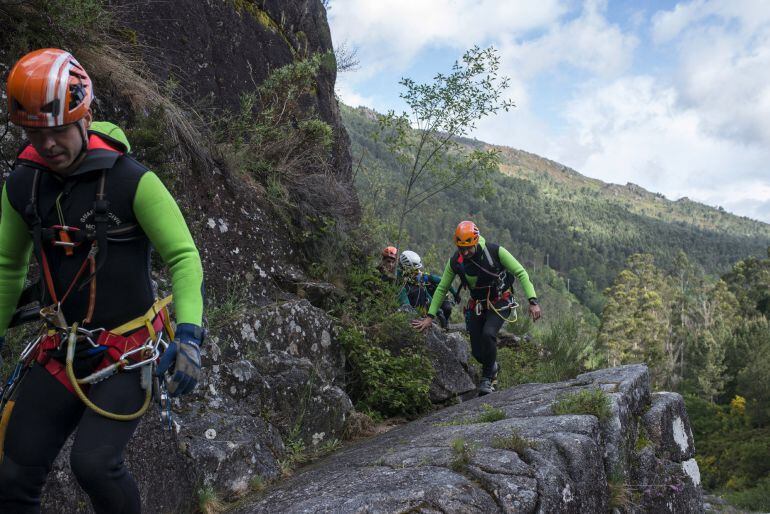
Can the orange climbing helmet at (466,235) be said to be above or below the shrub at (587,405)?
above

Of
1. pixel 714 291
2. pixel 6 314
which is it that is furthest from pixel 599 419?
pixel 714 291

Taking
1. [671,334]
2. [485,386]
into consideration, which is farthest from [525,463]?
[671,334]

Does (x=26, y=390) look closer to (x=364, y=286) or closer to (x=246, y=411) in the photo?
(x=246, y=411)

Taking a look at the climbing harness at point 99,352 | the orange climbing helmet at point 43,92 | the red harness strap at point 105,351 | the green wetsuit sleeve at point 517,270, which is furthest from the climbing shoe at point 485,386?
the orange climbing helmet at point 43,92

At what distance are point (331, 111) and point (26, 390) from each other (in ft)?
30.7

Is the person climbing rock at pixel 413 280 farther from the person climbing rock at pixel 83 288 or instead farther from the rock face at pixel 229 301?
the person climbing rock at pixel 83 288

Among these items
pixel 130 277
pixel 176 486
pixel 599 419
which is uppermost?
pixel 130 277

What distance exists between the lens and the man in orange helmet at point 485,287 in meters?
7.60

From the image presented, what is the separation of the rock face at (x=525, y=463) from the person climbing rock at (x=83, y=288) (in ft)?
4.55

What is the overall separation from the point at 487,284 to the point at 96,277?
19.3 ft

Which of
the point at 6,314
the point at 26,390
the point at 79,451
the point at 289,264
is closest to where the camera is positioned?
the point at 79,451

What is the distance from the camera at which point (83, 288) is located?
8.27 ft

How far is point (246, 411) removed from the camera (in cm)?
494

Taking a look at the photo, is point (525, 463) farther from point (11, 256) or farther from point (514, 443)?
point (11, 256)
